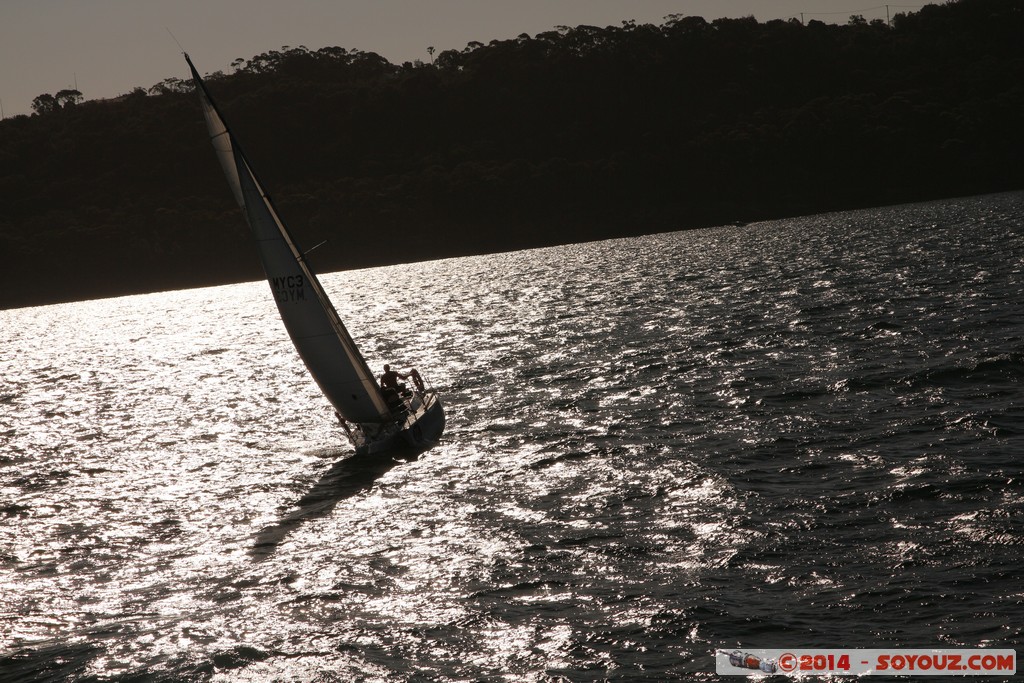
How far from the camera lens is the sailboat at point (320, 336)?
2845 centimetres

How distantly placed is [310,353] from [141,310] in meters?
111

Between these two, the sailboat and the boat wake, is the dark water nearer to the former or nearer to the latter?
the boat wake

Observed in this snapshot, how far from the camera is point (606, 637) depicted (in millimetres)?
16203

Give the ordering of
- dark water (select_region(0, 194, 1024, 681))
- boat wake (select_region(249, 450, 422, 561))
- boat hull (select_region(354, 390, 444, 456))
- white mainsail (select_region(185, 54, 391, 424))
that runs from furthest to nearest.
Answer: boat hull (select_region(354, 390, 444, 456)) → white mainsail (select_region(185, 54, 391, 424)) → boat wake (select_region(249, 450, 422, 561)) → dark water (select_region(0, 194, 1024, 681))

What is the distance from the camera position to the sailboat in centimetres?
2845

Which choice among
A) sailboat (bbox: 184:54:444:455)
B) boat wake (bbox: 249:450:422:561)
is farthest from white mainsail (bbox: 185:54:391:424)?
boat wake (bbox: 249:450:422:561)

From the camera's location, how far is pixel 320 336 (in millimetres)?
30094

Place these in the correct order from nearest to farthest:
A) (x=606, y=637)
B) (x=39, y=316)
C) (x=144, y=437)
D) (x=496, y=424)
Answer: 1. (x=606, y=637)
2. (x=496, y=424)
3. (x=144, y=437)
4. (x=39, y=316)

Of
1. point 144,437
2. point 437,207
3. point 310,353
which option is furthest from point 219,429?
point 437,207

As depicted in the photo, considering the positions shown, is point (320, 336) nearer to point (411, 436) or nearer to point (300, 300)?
point (300, 300)

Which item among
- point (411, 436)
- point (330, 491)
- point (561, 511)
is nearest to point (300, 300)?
point (411, 436)

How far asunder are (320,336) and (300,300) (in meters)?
1.37

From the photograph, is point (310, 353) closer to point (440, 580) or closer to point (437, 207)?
point (440, 580)

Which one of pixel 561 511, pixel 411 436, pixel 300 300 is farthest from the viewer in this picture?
pixel 411 436
